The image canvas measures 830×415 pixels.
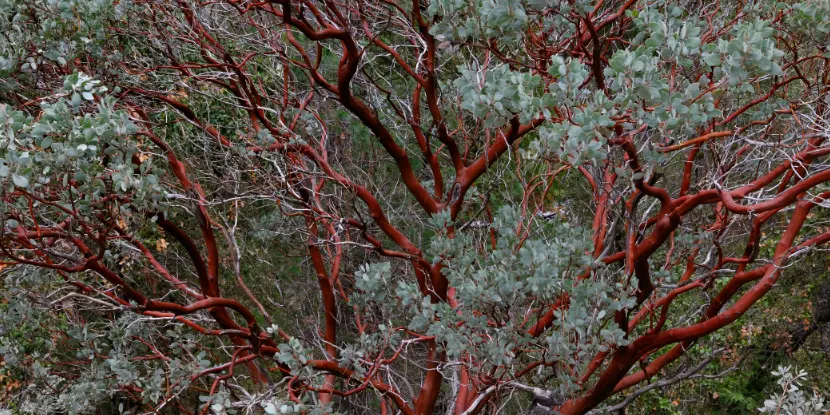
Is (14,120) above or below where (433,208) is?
below

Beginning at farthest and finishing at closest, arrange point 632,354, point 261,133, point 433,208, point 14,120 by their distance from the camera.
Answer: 1. point 433,208
2. point 261,133
3. point 632,354
4. point 14,120

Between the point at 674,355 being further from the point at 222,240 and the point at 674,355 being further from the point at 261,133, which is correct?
the point at 222,240

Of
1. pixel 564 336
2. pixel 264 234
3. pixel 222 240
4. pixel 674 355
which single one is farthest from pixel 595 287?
pixel 222 240

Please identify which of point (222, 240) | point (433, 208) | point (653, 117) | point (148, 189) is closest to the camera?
point (653, 117)

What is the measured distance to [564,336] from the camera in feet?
9.12

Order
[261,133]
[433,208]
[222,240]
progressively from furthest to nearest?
[222,240], [433,208], [261,133]

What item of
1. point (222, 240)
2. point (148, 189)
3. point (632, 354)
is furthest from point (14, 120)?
point (222, 240)

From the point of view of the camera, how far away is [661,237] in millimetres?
2916

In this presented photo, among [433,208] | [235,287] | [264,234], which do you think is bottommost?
[235,287]

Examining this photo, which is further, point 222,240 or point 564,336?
point 222,240

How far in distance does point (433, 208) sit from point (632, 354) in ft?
5.33

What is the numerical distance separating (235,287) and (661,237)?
536 cm

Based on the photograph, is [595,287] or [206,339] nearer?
[595,287]

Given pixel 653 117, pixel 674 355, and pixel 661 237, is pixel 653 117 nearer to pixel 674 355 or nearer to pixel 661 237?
pixel 661 237
